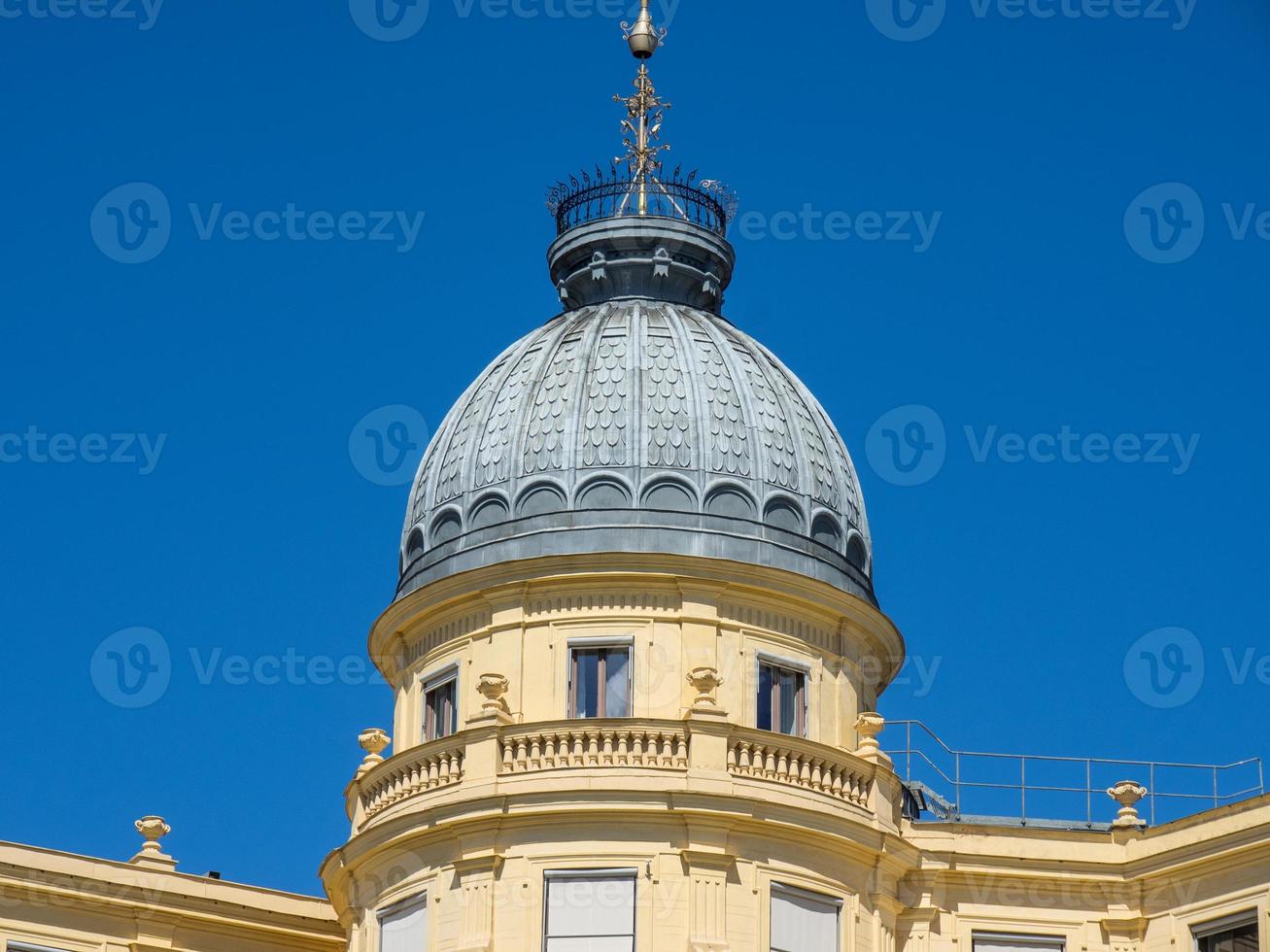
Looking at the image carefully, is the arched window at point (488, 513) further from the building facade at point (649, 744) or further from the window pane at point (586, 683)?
the window pane at point (586, 683)

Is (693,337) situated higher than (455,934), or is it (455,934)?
(693,337)

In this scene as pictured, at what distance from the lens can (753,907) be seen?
61.9 meters

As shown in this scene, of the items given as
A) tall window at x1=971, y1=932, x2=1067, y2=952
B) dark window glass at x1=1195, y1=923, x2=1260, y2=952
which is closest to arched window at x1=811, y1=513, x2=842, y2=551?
tall window at x1=971, y1=932, x2=1067, y2=952

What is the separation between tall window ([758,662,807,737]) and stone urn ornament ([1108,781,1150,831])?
6.47 m

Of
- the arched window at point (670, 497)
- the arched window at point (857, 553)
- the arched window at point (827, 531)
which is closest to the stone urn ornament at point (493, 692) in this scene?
the arched window at point (670, 497)

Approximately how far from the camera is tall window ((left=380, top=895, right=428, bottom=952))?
6339 cm

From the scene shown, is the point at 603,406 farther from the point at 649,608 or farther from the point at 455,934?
the point at 455,934

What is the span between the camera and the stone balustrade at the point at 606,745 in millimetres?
62656

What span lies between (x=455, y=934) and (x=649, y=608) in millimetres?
7810

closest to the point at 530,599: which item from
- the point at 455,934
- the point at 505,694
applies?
the point at 505,694

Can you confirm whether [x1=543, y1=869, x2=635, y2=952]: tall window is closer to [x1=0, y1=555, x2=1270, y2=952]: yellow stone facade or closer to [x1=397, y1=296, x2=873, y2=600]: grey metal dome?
[x1=0, y1=555, x2=1270, y2=952]: yellow stone facade

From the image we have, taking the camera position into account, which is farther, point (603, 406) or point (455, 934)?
point (603, 406)

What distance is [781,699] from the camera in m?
66.1

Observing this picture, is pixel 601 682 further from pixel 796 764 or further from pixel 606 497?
pixel 796 764
